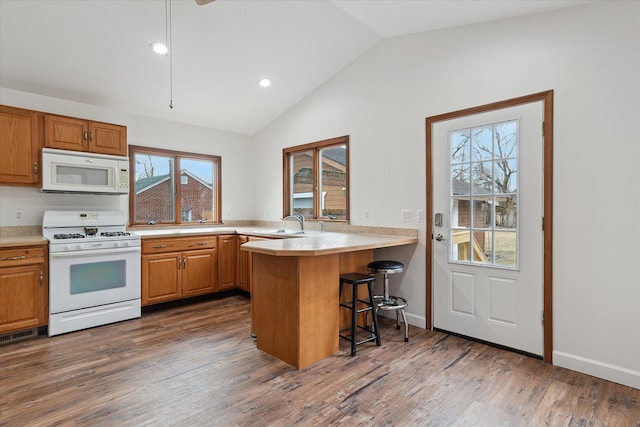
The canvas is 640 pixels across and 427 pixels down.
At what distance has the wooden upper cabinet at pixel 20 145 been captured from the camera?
3121 millimetres

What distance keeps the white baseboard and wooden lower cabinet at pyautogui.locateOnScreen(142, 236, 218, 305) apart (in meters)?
3.65

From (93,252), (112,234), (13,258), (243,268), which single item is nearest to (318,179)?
(243,268)

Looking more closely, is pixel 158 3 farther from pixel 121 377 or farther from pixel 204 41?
pixel 121 377

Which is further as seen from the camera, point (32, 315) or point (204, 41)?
point (204, 41)

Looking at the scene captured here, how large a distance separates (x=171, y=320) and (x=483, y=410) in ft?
9.88

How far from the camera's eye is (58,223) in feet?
11.5

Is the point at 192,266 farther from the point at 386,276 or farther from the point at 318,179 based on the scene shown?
the point at 386,276

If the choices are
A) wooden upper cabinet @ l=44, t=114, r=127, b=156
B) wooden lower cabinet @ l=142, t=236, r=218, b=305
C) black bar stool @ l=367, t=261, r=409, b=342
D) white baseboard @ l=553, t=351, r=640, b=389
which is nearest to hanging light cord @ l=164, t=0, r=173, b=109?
wooden upper cabinet @ l=44, t=114, r=127, b=156

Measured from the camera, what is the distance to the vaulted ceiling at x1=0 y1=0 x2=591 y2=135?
8.96 feet

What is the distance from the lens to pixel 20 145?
10.5ft

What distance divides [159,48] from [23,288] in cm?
252

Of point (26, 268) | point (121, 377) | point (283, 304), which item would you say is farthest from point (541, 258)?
point (26, 268)

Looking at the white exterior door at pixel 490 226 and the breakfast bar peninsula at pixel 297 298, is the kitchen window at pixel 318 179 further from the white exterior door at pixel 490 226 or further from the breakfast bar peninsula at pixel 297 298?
the breakfast bar peninsula at pixel 297 298

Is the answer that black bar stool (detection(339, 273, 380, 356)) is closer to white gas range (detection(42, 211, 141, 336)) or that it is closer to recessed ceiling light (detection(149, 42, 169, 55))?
white gas range (detection(42, 211, 141, 336))
